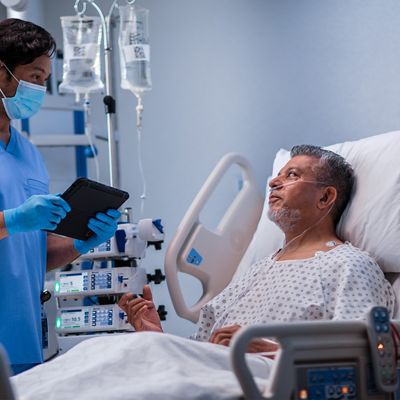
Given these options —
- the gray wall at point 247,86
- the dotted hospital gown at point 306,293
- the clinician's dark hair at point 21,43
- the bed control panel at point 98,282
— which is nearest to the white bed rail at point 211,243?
the bed control panel at point 98,282

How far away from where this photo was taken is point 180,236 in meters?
2.94

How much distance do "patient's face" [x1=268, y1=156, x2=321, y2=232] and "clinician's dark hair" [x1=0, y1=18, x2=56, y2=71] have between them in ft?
3.05

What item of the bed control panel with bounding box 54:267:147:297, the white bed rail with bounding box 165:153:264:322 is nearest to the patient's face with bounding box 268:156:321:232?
the white bed rail with bounding box 165:153:264:322

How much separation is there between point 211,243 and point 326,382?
1.38m

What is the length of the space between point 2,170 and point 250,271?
92 centimetres

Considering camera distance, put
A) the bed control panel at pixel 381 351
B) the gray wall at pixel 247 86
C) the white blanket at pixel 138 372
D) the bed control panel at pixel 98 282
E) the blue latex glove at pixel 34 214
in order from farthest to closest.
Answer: the gray wall at pixel 247 86 < the bed control panel at pixel 98 282 < the blue latex glove at pixel 34 214 < the bed control panel at pixel 381 351 < the white blanket at pixel 138 372

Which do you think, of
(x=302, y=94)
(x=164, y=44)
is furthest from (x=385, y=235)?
(x=164, y=44)

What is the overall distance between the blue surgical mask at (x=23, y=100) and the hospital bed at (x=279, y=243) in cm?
72

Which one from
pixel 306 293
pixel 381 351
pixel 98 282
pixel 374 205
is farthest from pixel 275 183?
pixel 381 351

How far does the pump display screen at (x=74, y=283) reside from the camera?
9.57ft

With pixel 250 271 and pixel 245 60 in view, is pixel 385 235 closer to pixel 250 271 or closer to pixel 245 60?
pixel 250 271

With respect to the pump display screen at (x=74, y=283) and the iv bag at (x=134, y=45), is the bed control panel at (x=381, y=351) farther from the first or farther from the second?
the iv bag at (x=134, y=45)

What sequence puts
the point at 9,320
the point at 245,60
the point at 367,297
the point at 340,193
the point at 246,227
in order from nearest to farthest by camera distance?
the point at 367,297 → the point at 9,320 → the point at 340,193 → the point at 246,227 → the point at 245,60

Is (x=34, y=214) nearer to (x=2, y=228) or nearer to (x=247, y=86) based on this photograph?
(x=2, y=228)
